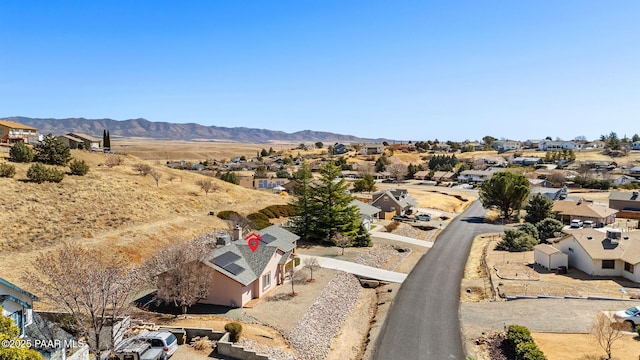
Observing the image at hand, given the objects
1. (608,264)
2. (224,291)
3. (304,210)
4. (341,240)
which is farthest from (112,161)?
(608,264)

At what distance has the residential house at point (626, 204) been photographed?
2731 inches

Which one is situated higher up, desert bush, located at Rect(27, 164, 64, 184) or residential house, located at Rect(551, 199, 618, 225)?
desert bush, located at Rect(27, 164, 64, 184)

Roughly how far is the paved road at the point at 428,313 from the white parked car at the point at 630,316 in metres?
A: 10.6

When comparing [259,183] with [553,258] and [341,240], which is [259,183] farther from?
[553,258]

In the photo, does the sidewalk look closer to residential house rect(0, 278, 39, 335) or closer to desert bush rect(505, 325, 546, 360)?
desert bush rect(505, 325, 546, 360)

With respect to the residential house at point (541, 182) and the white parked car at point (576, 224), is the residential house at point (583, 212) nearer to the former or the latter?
the white parked car at point (576, 224)

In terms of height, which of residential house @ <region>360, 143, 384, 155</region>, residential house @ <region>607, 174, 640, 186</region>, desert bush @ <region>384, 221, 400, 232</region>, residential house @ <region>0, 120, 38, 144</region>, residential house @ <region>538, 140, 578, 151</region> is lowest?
desert bush @ <region>384, 221, 400, 232</region>

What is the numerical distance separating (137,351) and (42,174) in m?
38.5

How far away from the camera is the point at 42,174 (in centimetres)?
4934

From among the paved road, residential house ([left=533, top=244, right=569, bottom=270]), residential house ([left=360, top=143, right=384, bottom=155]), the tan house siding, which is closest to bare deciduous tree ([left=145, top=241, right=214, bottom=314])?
the tan house siding

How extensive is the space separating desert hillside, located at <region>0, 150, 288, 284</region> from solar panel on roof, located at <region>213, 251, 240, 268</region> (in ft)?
34.6

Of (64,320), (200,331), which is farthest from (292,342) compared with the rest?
(64,320)

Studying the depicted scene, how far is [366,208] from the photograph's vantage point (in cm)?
6381

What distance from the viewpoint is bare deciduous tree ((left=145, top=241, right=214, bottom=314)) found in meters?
26.9
